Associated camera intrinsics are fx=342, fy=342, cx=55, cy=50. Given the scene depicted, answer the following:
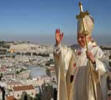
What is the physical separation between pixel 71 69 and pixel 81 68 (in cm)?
7

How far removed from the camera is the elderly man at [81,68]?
205 cm

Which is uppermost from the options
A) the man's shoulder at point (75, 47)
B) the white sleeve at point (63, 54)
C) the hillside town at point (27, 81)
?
the man's shoulder at point (75, 47)

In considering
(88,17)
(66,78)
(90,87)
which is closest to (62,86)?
(66,78)

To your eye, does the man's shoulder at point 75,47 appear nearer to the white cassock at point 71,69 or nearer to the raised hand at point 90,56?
the white cassock at point 71,69

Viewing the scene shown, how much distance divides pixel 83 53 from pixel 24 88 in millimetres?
11073

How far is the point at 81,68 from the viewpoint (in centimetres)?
217

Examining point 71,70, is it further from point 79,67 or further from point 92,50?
point 92,50

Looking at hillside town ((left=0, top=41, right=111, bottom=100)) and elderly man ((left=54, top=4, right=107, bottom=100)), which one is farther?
hillside town ((left=0, top=41, right=111, bottom=100))

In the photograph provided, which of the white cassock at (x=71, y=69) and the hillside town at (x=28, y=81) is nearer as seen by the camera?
the white cassock at (x=71, y=69)

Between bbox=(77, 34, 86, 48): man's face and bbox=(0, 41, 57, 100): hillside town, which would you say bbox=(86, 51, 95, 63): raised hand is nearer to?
bbox=(77, 34, 86, 48): man's face

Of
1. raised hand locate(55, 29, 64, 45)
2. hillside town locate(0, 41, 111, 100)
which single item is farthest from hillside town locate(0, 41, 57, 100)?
raised hand locate(55, 29, 64, 45)

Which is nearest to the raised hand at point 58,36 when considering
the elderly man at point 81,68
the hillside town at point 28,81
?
the elderly man at point 81,68

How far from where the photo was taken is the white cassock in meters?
2.12

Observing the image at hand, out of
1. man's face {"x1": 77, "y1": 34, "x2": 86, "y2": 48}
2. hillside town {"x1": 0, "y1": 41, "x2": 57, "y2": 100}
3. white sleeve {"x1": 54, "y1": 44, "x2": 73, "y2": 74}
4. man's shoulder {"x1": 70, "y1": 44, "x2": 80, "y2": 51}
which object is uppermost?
man's face {"x1": 77, "y1": 34, "x2": 86, "y2": 48}
